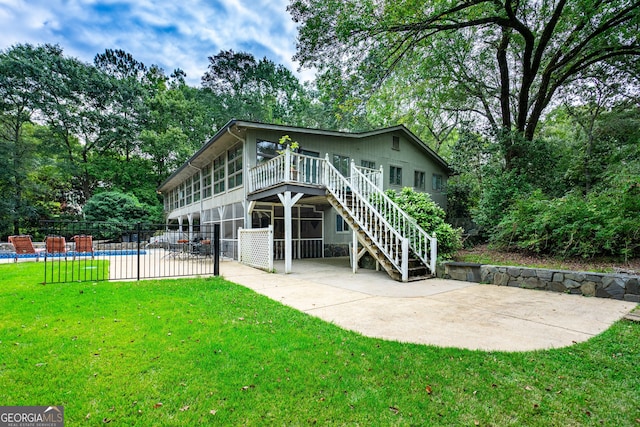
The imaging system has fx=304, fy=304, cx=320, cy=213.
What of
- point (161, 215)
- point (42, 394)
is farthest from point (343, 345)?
point (161, 215)

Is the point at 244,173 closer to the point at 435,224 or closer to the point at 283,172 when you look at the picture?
the point at 283,172

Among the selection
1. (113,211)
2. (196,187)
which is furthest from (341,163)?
(113,211)

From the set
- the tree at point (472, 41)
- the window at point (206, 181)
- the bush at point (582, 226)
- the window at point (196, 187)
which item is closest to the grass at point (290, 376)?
the bush at point (582, 226)

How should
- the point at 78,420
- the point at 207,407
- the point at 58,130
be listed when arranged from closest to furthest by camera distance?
the point at 78,420, the point at 207,407, the point at 58,130

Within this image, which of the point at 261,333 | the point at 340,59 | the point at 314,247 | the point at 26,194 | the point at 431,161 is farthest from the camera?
the point at 26,194

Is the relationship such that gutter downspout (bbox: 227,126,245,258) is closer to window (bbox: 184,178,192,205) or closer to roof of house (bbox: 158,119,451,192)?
roof of house (bbox: 158,119,451,192)

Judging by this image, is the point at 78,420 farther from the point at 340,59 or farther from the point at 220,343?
the point at 340,59

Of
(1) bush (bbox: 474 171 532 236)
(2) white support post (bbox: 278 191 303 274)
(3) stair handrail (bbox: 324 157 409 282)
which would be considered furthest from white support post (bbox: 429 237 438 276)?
(1) bush (bbox: 474 171 532 236)

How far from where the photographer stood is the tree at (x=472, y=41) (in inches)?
339

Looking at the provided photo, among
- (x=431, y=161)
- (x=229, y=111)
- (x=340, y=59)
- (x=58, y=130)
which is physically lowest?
(x=431, y=161)

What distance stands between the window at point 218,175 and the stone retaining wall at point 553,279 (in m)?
10.3

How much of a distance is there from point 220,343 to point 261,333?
505 millimetres

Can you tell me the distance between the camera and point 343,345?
3.20 meters

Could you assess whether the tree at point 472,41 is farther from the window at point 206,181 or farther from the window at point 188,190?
the window at point 188,190
